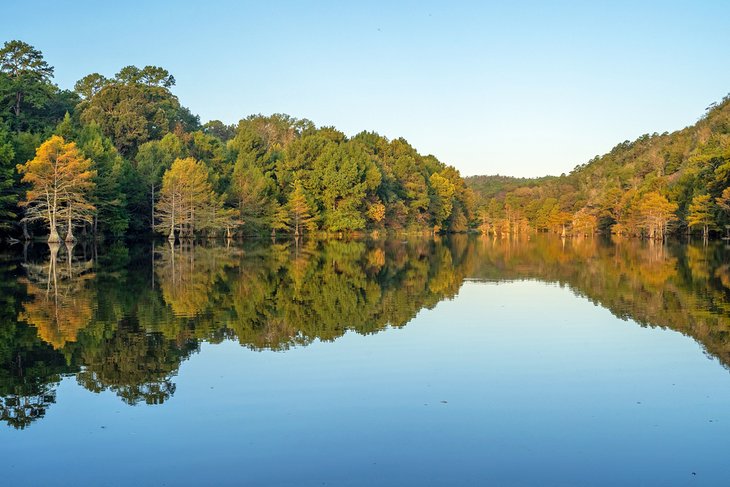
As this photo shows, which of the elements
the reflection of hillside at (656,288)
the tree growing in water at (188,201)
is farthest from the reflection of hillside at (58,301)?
the tree growing in water at (188,201)

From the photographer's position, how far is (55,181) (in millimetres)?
40969

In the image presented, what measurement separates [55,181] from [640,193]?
2770 inches

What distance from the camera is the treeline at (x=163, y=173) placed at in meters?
43.0

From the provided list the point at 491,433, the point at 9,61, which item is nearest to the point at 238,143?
the point at 9,61

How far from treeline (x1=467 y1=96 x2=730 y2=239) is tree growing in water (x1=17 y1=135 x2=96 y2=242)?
51.8 metres

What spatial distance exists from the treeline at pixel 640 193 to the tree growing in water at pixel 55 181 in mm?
51805

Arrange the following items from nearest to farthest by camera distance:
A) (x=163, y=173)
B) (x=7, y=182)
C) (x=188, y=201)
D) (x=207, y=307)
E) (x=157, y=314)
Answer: (x=157, y=314) < (x=207, y=307) < (x=7, y=182) < (x=188, y=201) < (x=163, y=173)

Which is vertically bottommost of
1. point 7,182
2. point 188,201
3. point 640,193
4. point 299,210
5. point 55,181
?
point 299,210

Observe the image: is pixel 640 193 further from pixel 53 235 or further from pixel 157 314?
pixel 157 314

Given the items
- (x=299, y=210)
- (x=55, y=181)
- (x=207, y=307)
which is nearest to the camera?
(x=207, y=307)

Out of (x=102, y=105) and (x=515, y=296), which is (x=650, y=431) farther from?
(x=102, y=105)

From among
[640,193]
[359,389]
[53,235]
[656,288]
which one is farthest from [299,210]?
[359,389]

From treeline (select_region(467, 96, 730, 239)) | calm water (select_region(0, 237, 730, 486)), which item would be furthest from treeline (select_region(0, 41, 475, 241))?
calm water (select_region(0, 237, 730, 486))

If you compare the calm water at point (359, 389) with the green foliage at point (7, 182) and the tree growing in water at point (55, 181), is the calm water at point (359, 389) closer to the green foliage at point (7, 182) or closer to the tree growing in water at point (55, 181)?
the green foliage at point (7, 182)
